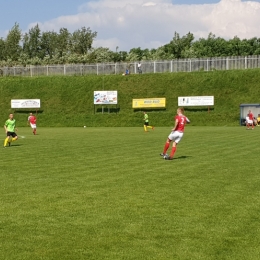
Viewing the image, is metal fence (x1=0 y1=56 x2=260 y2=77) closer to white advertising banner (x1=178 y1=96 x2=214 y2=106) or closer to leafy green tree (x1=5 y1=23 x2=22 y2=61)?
white advertising banner (x1=178 y1=96 x2=214 y2=106)

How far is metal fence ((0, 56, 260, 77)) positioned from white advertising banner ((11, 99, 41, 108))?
1180cm

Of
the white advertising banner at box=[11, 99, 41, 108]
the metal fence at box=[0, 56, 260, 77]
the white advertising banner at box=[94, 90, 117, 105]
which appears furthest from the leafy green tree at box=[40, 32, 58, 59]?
the white advertising banner at box=[94, 90, 117, 105]

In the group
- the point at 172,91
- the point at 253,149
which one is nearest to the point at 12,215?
the point at 253,149

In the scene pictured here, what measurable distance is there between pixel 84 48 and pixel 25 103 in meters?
48.2

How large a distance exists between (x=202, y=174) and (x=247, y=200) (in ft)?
13.4

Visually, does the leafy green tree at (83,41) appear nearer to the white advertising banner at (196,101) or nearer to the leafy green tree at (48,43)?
the leafy green tree at (48,43)

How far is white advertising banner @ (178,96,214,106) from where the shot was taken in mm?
59719

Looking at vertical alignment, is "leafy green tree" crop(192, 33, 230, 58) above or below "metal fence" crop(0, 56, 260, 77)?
above

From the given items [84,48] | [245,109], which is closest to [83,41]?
[84,48]

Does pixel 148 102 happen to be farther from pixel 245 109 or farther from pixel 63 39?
pixel 63 39

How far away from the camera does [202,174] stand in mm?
14281

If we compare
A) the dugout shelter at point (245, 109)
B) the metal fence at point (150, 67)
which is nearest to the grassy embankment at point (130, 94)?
the dugout shelter at point (245, 109)

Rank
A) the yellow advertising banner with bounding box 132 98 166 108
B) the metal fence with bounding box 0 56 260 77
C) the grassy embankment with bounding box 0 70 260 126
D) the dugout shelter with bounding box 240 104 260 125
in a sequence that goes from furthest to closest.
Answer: the metal fence with bounding box 0 56 260 77 < the yellow advertising banner with bounding box 132 98 166 108 < the grassy embankment with bounding box 0 70 260 126 < the dugout shelter with bounding box 240 104 260 125

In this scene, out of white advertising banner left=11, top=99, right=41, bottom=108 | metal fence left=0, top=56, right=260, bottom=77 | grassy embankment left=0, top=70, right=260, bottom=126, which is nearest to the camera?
grassy embankment left=0, top=70, right=260, bottom=126
